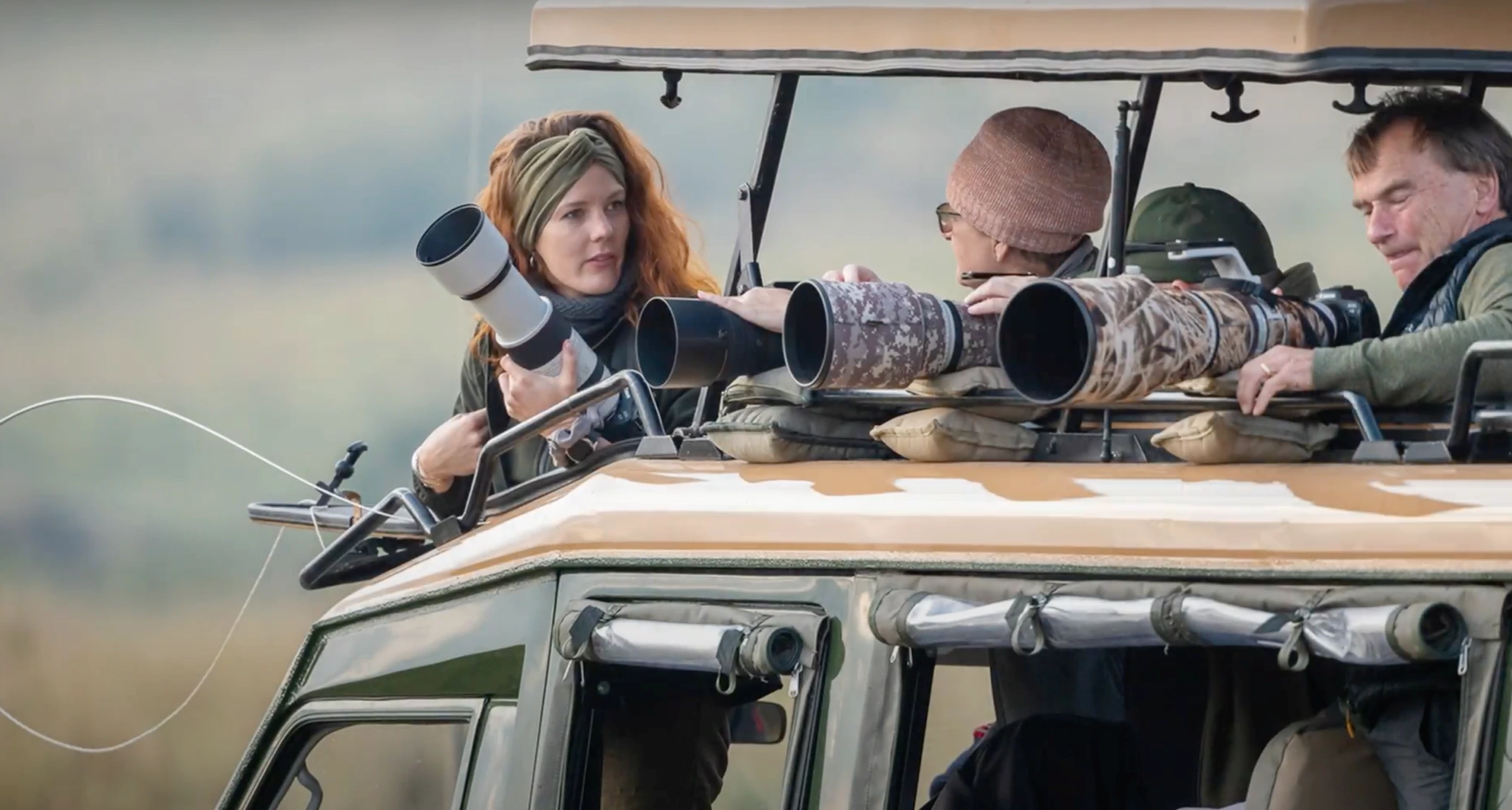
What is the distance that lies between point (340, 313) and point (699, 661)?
6.91m

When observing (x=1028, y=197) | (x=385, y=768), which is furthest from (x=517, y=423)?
(x=385, y=768)

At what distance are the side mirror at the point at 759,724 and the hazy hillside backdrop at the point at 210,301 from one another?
4875 millimetres

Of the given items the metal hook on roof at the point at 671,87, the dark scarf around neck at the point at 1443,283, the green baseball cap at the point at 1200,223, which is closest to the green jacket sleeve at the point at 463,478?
the metal hook on roof at the point at 671,87

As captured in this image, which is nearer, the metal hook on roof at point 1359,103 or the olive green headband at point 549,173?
the metal hook on roof at point 1359,103

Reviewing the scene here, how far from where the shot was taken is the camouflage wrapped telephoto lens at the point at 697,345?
12.9 feet

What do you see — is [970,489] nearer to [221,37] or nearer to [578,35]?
[578,35]

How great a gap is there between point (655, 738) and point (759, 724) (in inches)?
27.3

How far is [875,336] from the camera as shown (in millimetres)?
3631

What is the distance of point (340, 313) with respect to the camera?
10070mm

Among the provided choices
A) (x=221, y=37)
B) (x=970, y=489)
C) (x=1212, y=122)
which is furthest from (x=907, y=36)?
(x=221, y=37)

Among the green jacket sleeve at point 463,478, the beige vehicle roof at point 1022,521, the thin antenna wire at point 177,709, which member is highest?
the green jacket sleeve at point 463,478

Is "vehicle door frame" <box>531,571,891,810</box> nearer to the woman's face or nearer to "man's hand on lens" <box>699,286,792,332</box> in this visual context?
"man's hand on lens" <box>699,286,792,332</box>

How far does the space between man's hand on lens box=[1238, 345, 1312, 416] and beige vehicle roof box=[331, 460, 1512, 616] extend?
0.10 m

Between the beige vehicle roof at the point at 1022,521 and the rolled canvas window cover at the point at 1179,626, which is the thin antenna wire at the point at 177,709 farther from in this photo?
the rolled canvas window cover at the point at 1179,626
